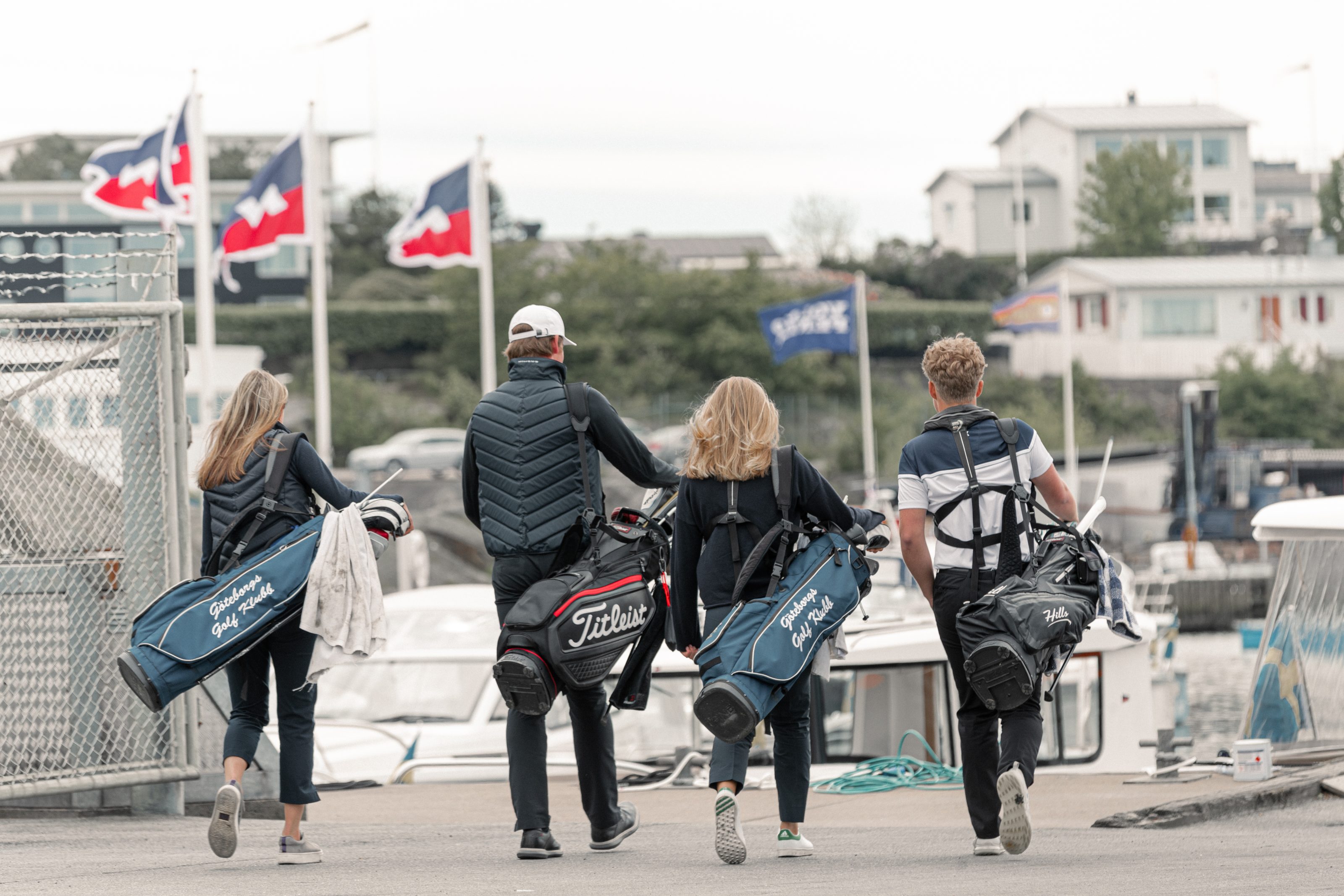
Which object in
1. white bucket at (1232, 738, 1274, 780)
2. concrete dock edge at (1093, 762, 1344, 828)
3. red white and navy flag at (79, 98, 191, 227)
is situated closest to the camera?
concrete dock edge at (1093, 762, 1344, 828)

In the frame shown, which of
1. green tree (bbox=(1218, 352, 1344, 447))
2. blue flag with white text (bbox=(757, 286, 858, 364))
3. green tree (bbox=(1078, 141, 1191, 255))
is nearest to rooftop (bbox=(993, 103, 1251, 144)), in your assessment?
green tree (bbox=(1078, 141, 1191, 255))

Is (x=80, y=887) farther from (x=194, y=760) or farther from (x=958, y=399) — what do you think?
(x=958, y=399)

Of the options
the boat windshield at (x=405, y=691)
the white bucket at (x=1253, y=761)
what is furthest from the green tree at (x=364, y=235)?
the white bucket at (x=1253, y=761)

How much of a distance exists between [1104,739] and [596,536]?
647 cm

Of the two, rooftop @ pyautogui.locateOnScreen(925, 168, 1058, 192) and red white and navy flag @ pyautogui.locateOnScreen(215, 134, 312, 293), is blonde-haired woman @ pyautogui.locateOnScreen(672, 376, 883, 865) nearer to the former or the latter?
→ red white and navy flag @ pyautogui.locateOnScreen(215, 134, 312, 293)

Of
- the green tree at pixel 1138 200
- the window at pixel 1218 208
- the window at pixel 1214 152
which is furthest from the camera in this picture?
the window at pixel 1214 152

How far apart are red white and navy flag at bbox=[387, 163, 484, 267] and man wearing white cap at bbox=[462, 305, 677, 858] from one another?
72.6 feet

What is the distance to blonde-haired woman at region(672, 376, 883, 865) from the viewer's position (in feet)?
19.7

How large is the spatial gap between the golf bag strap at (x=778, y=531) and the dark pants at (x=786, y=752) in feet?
0.57

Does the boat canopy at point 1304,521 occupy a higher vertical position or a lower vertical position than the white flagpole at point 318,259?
lower

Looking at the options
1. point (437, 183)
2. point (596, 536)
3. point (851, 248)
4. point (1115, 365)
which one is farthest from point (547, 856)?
point (851, 248)

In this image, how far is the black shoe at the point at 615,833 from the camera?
20.9ft

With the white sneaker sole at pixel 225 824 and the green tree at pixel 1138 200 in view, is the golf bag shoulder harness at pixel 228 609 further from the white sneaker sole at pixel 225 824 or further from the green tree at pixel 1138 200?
the green tree at pixel 1138 200

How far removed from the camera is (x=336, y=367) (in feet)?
194
